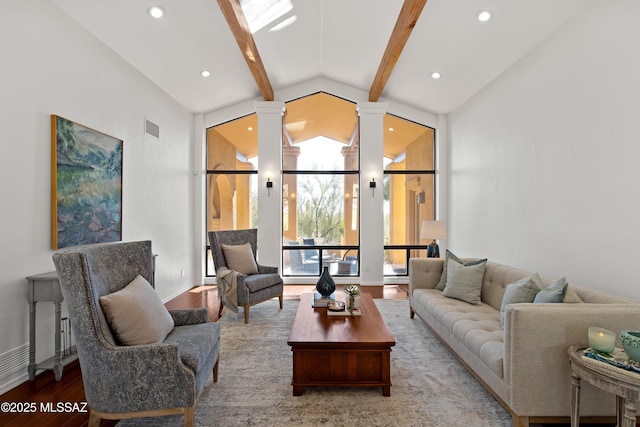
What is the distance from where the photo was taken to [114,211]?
3.76 metres

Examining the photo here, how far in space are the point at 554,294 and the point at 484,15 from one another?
2.83 m

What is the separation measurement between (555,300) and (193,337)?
7.67ft

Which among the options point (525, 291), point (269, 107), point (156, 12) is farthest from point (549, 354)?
point (269, 107)

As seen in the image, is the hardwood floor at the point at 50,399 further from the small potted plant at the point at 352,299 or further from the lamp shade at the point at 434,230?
the lamp shade at the point at 434,230

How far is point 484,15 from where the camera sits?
11.3 ft

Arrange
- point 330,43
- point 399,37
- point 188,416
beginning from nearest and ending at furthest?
point 188,416 < point 399,37 < point 330,43

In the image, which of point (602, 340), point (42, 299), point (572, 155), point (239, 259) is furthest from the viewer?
point (239, 259)

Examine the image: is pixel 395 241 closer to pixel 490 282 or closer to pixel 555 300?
pixel 490 282

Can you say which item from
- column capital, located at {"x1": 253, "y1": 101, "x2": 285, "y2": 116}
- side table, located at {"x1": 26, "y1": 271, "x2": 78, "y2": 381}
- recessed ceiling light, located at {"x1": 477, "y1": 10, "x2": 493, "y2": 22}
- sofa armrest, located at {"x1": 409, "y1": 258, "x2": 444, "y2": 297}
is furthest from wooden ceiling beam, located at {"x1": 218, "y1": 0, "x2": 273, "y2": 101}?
sofa armrest, located at {"x1": 409, "y1": 258, "x2": 444, "y2": 297}

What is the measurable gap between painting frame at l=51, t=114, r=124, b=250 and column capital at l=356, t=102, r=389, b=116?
12.7 feet

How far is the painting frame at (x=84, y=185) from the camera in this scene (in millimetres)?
2934

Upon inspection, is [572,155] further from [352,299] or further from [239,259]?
[239,259]

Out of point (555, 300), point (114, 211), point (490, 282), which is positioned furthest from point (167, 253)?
point (555, 300)

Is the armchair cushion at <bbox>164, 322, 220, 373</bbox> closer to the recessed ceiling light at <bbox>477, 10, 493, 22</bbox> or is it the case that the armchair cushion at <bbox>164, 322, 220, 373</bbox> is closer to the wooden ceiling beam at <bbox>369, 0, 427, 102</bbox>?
the wooden ceiling beam at <bbox>369, 0, 427, 102</bbox>
